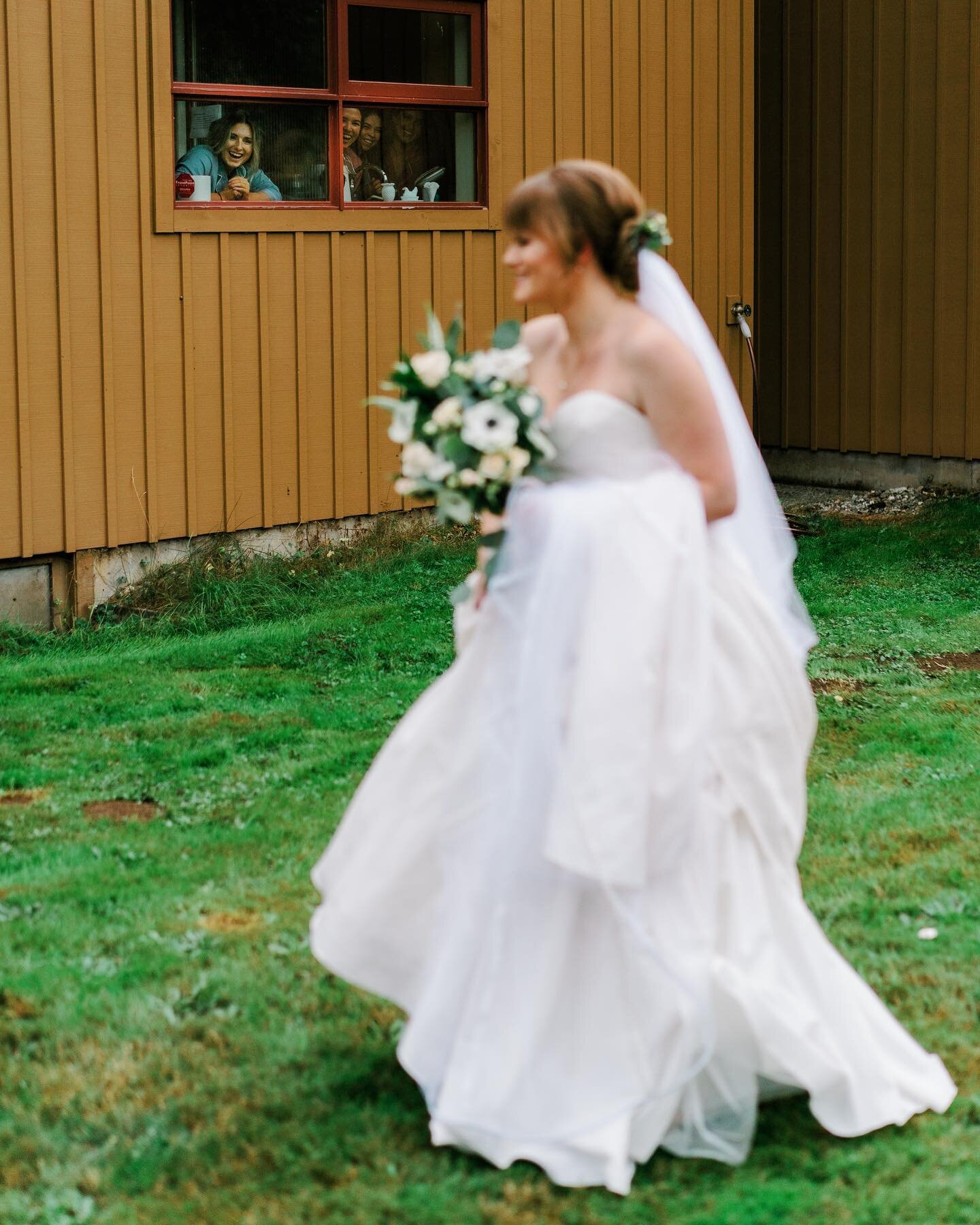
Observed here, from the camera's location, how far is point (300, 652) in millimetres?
8078

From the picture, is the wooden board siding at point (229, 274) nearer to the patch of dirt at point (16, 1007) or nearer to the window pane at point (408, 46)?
the window pane at point (408, 46)

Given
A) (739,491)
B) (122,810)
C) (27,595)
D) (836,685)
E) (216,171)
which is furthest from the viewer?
(216,171)

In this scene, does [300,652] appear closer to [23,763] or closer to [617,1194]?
[23,763]

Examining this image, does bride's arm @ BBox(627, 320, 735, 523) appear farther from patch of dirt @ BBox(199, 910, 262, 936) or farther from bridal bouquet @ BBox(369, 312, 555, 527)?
patch of dirt @ BBox(199, 910, 262, 936)

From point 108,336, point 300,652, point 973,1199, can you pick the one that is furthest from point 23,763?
point 973,1199

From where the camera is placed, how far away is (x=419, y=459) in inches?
140

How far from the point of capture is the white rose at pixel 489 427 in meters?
3.45

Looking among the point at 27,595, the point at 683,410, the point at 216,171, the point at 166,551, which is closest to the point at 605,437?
the point at 683,410

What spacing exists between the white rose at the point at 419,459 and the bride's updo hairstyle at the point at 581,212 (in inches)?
19.9

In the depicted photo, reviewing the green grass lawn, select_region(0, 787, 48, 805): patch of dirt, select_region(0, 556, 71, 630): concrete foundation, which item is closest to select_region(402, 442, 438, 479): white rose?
the green grass lawn

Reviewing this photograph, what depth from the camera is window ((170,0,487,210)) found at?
8875 millimetres

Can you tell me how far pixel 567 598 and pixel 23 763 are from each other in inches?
143

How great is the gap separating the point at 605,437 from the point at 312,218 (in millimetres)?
6095

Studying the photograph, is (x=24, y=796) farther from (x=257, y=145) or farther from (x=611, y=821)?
(x=257, y=145)
